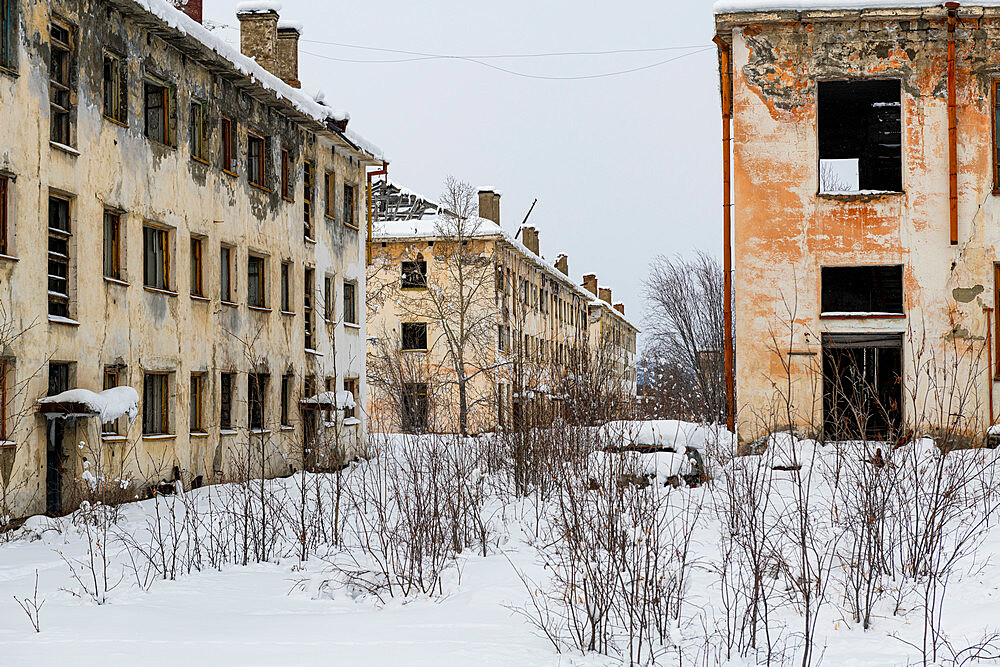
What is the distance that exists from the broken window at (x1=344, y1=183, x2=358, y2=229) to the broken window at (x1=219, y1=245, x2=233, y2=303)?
289 inches

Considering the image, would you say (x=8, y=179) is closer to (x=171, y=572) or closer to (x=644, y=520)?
(x=171, y=572)

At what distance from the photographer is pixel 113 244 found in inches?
758

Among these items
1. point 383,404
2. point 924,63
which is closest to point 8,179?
point 924,63

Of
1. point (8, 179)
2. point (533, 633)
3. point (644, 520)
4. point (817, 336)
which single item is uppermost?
point (8, 179)

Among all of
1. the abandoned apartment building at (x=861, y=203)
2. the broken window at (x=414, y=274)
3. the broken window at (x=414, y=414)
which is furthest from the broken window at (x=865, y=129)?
the broken window at (x=414, y=274)

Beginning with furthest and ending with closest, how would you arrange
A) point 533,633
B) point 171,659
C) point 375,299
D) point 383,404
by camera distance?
1. point 375,299
2. point 383,404
3. point 533,633
4. point 171,659

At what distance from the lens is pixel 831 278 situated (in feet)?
77.3

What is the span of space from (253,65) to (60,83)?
6.74m

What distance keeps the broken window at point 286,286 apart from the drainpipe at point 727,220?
10703mm

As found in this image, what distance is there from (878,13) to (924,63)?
4.25 ft

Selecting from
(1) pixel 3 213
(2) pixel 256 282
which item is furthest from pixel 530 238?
(1) pixel 3 213

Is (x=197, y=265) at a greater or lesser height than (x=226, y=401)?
greater

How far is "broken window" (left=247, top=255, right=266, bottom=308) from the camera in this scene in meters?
25.0

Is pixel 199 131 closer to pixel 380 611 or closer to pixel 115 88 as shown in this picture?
pixel 115 88
